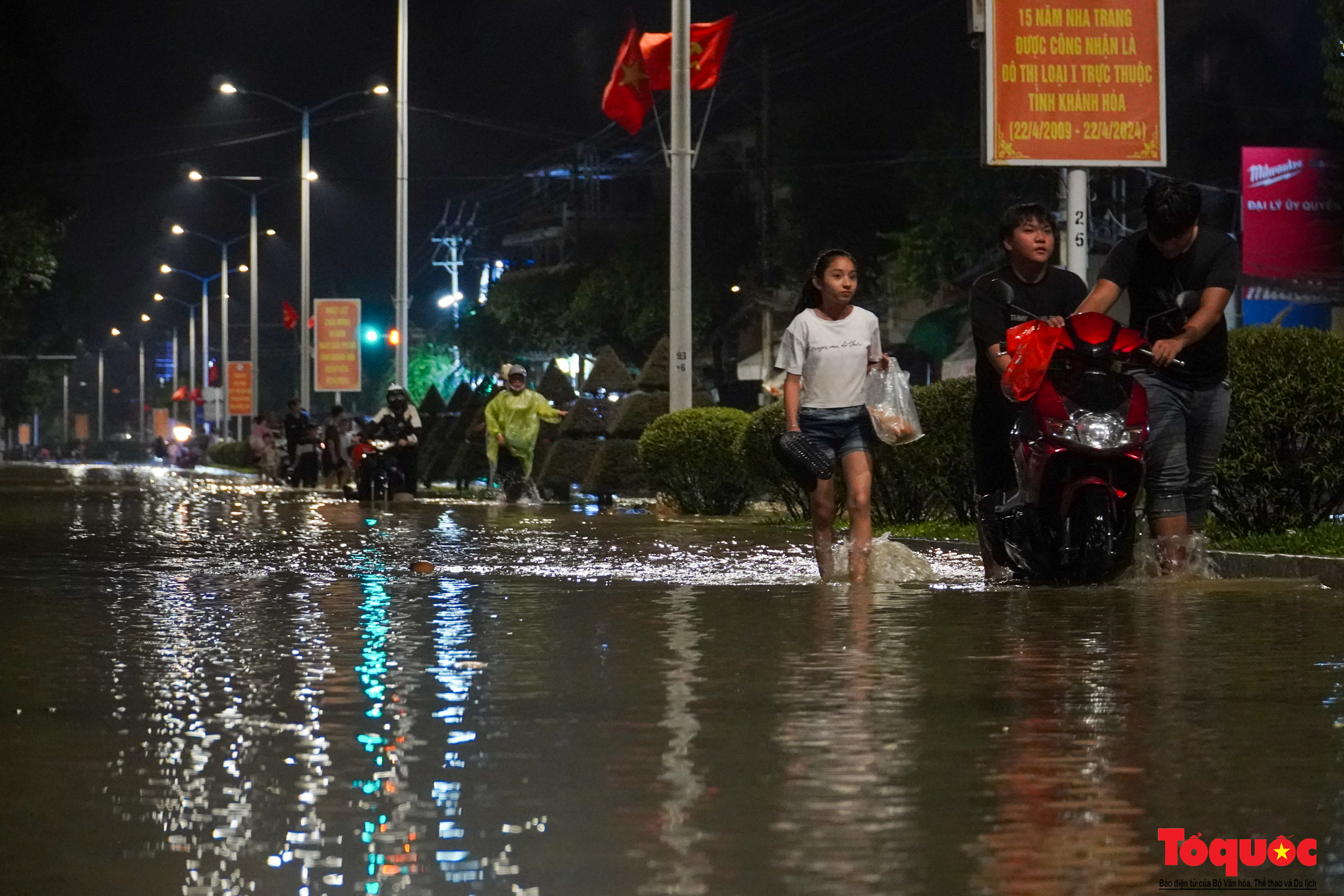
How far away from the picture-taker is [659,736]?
660 cm

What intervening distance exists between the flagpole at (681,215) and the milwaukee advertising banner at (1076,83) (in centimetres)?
1078

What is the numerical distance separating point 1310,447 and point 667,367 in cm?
1767

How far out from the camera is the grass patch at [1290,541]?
13039mm

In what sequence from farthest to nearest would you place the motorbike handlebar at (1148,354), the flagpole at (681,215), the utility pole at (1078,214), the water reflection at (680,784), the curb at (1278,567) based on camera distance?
the flagpole at (681,215) < the utility pole at (1078,214) < the curb at (1278,567) < the motorbike handlebar at (1148,354) < the water reflection at (680,784)

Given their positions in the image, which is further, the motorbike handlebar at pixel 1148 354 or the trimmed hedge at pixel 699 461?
the trimmed hedge at pixel 699 461

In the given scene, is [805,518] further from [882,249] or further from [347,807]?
[882,249]

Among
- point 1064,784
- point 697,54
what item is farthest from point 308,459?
point 1064,784

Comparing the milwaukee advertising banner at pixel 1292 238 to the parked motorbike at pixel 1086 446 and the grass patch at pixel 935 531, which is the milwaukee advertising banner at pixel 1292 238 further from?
the parked motorbike at pixel 1086 446

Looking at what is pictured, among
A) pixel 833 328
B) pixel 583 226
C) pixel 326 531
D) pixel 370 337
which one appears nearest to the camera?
pixel 833 328

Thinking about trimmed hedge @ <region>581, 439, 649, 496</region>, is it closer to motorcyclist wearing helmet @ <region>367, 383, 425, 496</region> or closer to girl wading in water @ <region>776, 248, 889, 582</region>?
motorcyclist wearing helmet @ <region>367, 383, 425, 496</region>

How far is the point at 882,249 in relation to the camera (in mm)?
67938

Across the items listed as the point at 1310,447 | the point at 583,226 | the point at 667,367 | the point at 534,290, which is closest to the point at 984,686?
the point at 1310,447

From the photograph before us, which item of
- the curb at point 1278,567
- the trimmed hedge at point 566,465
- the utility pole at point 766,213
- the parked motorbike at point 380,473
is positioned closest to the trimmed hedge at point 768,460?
the curb at point 1278,567

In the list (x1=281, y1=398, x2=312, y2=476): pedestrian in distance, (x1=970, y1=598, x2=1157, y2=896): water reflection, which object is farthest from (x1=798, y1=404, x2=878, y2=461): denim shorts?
(x1=281, y1=398, x2=312, y2=476): pedestrian in distance
